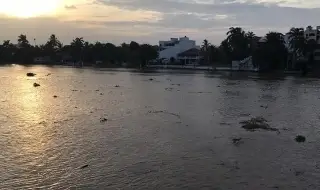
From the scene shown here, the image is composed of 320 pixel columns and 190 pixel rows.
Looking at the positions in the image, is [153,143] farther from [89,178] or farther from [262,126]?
[262,126]

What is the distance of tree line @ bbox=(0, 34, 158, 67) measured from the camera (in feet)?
442

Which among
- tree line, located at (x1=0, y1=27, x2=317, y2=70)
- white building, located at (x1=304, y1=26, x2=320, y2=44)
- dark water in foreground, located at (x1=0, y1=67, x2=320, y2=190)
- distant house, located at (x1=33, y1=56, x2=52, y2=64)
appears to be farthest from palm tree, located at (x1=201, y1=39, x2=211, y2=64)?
dark water in foreground, located at (x1=0, y1=67, x2=320, y2=190)

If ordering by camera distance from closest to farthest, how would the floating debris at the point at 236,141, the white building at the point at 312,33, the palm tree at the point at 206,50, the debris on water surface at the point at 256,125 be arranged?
the floating debris at the point at 236,141 < the debris on water surface at the point at 256,125 < the white building at the point at 312,33 < the palm tree at the point at 206,50

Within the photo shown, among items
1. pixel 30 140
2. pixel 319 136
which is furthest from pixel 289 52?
pixel 30 140

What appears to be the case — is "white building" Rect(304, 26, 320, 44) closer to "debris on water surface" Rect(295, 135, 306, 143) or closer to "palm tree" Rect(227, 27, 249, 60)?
"palm tree" Rect(227, 27, 249, 60)

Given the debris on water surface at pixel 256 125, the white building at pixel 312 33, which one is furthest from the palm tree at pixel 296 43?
the debris on water surface at pixel 256 125

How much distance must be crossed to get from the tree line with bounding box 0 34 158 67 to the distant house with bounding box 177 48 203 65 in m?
9.75

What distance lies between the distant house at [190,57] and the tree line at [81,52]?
32.0 ft

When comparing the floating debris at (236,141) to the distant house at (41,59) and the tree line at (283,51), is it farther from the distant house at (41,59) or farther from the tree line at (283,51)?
the distant house at (41,59)

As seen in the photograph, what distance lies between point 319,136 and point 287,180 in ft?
25.7

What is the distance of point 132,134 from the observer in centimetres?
1798

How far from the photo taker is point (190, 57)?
143 meters

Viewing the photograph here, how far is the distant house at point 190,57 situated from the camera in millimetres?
140113

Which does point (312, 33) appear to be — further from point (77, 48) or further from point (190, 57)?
point (77, 48)
